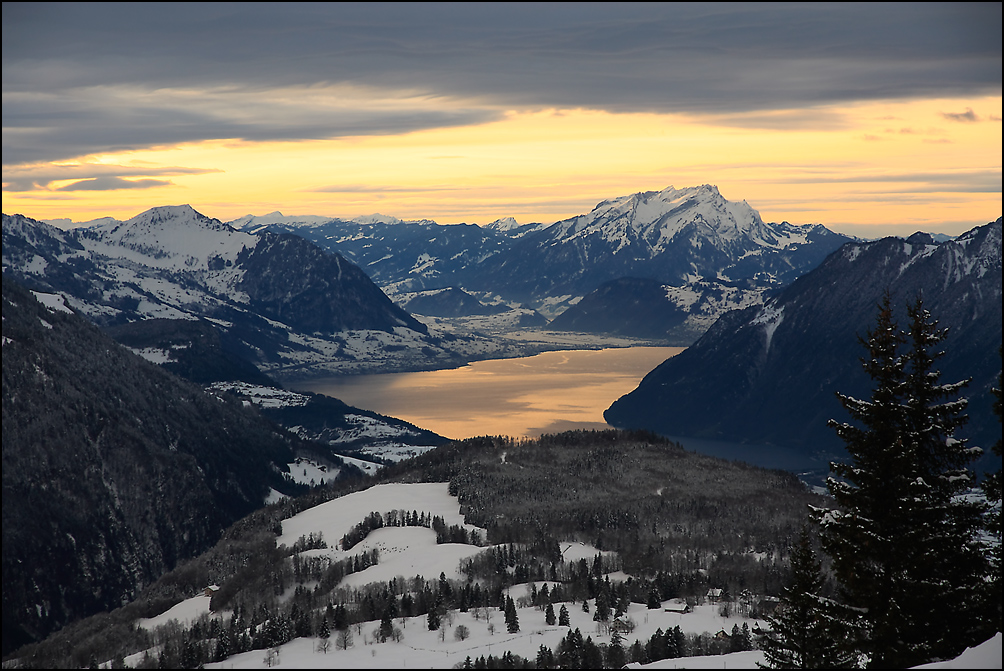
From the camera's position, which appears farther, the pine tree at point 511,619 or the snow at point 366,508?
the snow at point 366,508

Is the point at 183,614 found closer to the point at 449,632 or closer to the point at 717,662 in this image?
the point at 449,632

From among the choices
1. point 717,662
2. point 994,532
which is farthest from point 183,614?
point 994,532

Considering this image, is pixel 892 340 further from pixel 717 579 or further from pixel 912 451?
pixel 717 579

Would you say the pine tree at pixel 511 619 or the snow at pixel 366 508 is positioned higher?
the pine tree at pixel 511 619

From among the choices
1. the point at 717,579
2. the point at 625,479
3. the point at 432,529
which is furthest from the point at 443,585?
the point at 625,479

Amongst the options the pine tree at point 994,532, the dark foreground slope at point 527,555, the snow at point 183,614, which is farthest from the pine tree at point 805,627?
the snow at point 183,614

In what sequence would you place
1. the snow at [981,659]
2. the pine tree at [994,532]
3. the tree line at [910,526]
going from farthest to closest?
the tree line at [910,526] < the pine tree at [994,532] < the snow at [981,659]

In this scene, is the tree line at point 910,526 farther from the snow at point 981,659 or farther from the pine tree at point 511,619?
the pine tree at point 511,619

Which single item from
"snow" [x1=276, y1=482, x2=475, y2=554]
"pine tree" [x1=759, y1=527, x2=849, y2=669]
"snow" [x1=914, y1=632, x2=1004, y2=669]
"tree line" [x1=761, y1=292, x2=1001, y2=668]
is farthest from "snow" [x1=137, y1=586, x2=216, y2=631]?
"snow" [x1=914, y1=632, x2=1004, y2=669]
